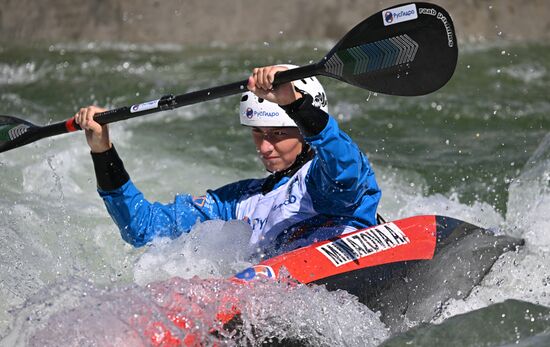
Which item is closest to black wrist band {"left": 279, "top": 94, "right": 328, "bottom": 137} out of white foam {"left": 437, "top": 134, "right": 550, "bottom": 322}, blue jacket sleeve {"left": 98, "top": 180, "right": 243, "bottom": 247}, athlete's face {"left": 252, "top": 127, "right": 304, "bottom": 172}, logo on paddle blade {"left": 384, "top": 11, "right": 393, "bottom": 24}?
athlete's face {"left": 252, "top": 127, "right": 304, "bottom": 172}

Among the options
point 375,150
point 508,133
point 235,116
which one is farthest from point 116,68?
point 508,133

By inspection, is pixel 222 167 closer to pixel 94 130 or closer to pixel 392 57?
pixel 94 130

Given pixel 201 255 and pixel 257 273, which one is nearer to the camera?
pixel 257 273

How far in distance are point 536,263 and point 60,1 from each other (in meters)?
7.03

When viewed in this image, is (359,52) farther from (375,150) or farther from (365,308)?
(375,150)

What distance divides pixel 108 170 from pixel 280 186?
79cm

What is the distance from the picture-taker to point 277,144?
4.05m

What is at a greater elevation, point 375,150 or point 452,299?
point 452,299

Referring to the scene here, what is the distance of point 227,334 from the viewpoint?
3.29 meters

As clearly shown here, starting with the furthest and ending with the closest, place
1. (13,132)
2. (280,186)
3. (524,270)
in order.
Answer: (13,132)
(524,270)
(280,186)

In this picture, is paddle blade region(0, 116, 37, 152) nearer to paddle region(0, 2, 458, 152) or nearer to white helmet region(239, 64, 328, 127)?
paddle region(0, 2, 458, 152)

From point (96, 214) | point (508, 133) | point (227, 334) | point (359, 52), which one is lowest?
point (508, 133)

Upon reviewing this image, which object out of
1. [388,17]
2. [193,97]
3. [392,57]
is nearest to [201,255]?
[193,97]

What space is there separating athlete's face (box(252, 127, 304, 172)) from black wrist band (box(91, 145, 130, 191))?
670 millimetres
